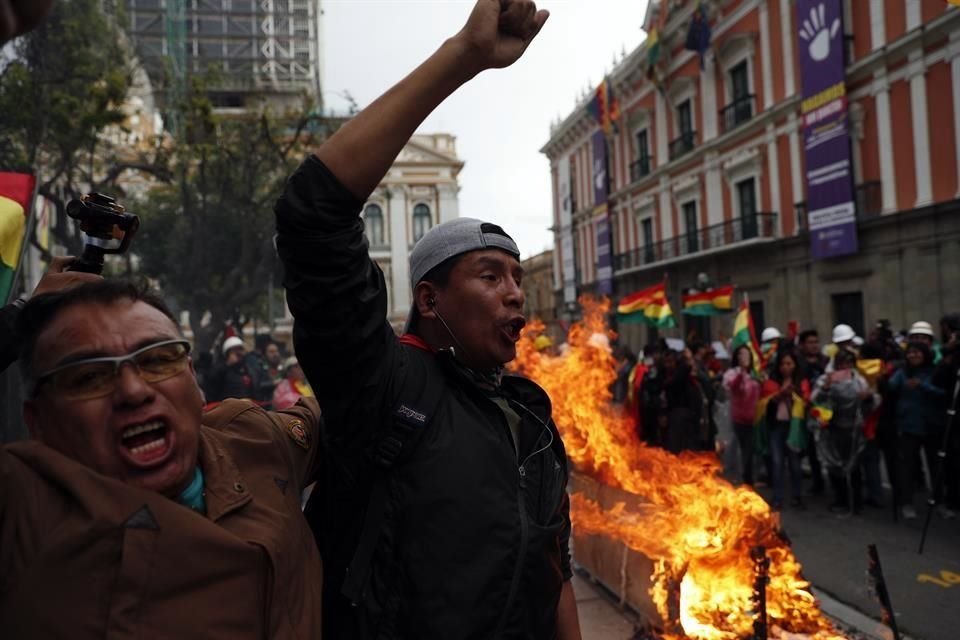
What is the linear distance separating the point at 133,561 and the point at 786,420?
8.13 m

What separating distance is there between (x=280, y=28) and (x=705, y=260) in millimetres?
41152

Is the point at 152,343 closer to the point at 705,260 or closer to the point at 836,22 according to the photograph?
the point at 836,22

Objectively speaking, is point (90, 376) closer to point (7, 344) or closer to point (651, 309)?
point (7, 344)

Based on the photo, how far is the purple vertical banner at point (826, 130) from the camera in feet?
64.2

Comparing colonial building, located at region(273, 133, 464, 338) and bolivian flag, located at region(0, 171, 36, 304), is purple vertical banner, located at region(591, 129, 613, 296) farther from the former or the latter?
bolivian flag, located at region(0, 171, 36, 304)

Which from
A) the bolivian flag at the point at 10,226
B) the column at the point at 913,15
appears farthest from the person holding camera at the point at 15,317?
the column at the point at 913,15

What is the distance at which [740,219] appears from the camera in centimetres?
2478

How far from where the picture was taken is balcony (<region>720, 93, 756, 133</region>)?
2484 cm

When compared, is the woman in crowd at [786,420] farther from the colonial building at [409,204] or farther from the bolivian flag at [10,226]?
the colonial building at [409,204]

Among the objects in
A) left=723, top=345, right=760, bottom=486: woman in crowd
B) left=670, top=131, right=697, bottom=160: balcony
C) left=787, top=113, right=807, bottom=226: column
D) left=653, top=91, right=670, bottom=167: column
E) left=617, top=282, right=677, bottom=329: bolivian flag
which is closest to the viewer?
left=723, top=345, right=760, bottom=486: woman in crowd

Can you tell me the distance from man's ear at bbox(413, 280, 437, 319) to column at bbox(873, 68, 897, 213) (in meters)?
20.3

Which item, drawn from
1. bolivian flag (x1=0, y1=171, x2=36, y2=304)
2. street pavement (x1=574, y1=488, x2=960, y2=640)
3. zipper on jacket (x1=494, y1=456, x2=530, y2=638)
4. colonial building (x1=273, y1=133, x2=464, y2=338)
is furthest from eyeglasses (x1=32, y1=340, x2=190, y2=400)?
colonial building (x1=273, y1=133, x2=464, y2=338)

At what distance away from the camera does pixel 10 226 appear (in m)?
3.80

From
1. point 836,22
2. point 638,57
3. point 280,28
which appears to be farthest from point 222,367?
point 280,28
